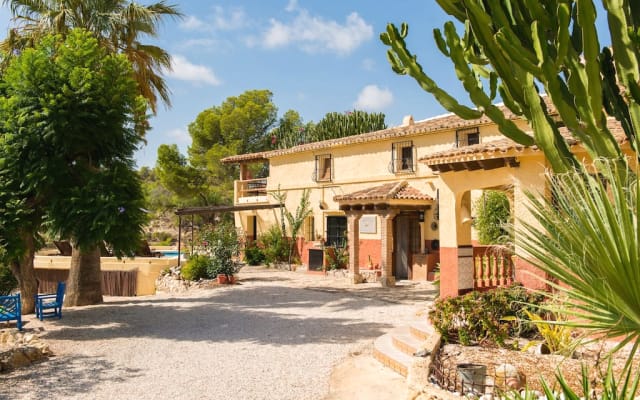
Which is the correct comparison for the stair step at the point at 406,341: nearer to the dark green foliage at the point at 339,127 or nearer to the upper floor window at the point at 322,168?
the upper floor window at the point at 322,168

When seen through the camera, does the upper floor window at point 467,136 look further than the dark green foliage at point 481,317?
Yes

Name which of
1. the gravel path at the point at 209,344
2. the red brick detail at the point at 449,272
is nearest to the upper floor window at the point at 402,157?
the gravel path at the point at 209,344

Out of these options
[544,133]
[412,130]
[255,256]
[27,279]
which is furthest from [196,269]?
[544,133]

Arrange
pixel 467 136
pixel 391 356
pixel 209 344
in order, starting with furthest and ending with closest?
1. pixel 467 136
2. pixel 209 344
3. pixel 391 356

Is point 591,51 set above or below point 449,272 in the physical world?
above

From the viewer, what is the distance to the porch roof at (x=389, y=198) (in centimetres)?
1689

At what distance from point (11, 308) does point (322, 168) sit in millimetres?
15237

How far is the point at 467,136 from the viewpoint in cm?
1728

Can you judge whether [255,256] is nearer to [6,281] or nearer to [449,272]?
[6,281]

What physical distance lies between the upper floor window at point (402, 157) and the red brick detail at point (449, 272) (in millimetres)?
9514

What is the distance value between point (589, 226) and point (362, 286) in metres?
15.1

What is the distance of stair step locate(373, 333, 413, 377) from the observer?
7.39 meters

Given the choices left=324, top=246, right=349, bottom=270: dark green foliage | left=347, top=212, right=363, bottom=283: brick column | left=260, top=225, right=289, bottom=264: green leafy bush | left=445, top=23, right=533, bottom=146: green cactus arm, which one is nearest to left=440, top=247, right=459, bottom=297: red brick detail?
left=445, top=23, right=533, bottom=146: green cactus arm

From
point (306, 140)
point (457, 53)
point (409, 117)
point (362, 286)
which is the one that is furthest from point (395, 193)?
point (306, 140)
